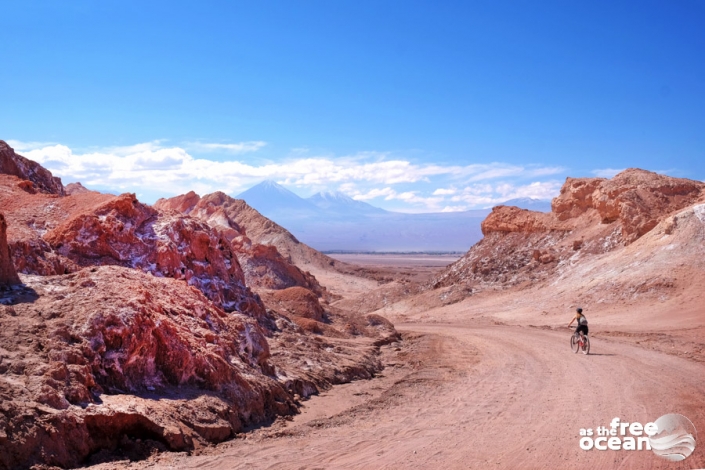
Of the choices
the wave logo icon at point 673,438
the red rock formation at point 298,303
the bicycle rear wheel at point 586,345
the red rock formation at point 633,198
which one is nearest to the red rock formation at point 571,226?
the red rock formation at point 633,198

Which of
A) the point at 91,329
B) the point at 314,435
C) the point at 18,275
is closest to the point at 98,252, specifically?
the point at 18,275

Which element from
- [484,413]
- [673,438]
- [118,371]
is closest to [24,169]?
[118,371]

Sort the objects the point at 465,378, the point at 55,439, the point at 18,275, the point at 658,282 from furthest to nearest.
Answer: the point at 658,282, the point at 465,378, the point at 18,275, the point at 55,439

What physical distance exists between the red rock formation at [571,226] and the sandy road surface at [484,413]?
1569 cm

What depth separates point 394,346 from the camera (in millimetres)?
17766

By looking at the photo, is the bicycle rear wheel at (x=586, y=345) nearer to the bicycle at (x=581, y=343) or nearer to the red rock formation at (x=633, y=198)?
the bicycle at (x=581, y=343)

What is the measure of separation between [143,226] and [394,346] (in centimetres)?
816

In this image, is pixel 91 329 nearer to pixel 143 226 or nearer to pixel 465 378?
pixel 143 226

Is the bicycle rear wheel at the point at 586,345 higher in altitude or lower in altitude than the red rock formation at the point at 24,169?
lower

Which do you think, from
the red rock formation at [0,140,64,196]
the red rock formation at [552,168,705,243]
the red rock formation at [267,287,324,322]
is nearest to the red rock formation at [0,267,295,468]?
the red rock formation at [267,287,324,322]

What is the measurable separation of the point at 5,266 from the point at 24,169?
11432 mm

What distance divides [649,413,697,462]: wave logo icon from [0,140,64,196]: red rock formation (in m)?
16.7

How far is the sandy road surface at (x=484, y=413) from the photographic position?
6.91m

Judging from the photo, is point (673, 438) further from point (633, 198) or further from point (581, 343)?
point (633, 198)
